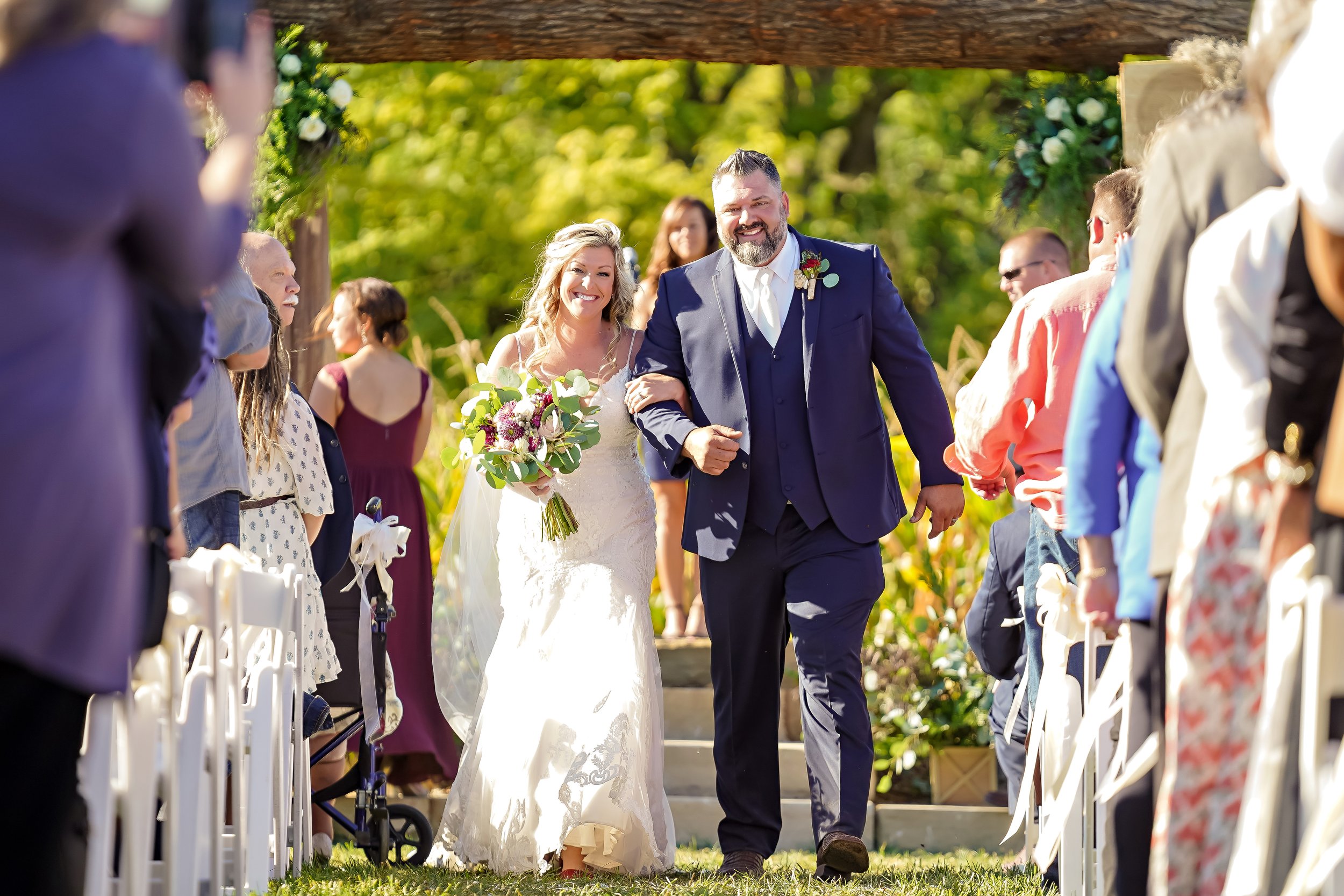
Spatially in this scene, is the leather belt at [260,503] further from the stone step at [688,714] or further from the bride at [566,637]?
the stone step at [688,714]

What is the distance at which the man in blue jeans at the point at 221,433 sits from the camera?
4.40 meters

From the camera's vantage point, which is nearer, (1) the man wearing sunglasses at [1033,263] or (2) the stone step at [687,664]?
(1) the man wearing sunglasses at [1033,263]

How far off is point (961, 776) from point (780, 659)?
196cm

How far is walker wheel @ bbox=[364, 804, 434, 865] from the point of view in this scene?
18.3ft

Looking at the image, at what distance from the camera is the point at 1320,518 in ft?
8.39

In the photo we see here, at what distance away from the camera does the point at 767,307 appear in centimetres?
550

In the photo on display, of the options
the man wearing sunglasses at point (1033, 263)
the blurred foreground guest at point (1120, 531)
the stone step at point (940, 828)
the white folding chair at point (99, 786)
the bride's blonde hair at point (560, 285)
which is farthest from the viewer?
the stone step at point (940, 828)

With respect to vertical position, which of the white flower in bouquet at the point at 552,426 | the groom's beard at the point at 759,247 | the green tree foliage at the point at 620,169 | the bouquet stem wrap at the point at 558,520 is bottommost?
the bouquet stem wrap at the point at 558,520

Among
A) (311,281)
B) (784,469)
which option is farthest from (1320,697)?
(311,281)

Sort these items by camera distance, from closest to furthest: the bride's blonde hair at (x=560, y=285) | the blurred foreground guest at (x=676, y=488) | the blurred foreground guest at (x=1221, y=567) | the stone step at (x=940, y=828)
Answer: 1. the blurred foreground guest at (x=1221, y=567)
2. the bride's blonde hair at (x=560, y=285)
3. the stone step at (x=940, y=828)
4. the blurred foreground guest at (x=676, y=488)

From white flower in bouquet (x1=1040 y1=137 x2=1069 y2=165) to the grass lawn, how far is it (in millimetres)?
3445

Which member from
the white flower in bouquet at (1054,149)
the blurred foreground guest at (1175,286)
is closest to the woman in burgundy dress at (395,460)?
the white flower in bouquet at (1054,149)

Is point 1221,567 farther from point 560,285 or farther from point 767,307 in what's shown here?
point 560,285

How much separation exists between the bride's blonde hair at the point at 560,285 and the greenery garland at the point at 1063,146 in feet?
8.09
